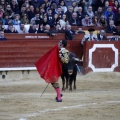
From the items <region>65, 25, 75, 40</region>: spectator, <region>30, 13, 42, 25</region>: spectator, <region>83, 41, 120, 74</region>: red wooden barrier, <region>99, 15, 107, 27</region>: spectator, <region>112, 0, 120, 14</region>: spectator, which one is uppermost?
<region>112, 0, 120, 14</region>: spectator

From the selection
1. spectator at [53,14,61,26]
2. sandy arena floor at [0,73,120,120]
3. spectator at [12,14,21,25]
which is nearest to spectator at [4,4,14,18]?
spectator at [12,14,21,25]

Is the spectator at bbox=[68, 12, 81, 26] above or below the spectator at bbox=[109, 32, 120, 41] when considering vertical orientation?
above

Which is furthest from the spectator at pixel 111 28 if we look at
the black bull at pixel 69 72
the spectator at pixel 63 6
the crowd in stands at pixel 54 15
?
the black bull at pixel 69 72

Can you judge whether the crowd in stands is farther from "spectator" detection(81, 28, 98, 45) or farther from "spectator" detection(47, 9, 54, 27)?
"spectator" detection(81, 28, 98, 45)

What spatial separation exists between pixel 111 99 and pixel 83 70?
5.70 m

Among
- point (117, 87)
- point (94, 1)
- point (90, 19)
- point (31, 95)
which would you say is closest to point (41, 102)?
point (31, 95)

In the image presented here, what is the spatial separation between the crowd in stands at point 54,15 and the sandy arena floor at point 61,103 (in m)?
1.76

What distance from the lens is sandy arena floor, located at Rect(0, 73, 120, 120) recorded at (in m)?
9.49

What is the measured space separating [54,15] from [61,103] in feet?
21.7

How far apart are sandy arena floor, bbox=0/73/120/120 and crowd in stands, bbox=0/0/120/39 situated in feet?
5.76

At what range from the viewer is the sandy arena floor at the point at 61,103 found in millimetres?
9492

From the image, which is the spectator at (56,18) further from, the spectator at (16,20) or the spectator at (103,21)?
the spectator at (103,21)

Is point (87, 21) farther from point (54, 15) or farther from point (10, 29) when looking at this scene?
point (10, 29)

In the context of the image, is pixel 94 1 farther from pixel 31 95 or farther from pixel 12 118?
pixel 12 118
